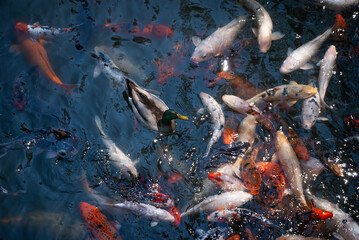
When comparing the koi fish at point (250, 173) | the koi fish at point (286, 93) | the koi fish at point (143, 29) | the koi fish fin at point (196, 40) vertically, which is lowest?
the koi fish at point (250, 173)

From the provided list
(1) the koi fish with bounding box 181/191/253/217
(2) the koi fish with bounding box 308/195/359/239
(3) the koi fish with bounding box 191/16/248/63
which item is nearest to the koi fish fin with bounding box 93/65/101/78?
(3) the koi fish with bounding box 191/16/248/63

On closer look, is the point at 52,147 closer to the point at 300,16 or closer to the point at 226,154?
the point at 226,154

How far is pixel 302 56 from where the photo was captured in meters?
5.94

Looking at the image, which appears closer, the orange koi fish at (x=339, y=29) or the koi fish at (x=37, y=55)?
the koi fish at (x=37, y=55)

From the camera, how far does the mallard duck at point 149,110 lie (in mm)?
5172

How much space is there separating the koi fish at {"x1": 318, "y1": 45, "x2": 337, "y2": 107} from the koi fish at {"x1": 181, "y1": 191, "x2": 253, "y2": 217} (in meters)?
2.48

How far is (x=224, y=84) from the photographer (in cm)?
596

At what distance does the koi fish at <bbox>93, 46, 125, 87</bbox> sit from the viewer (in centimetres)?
585

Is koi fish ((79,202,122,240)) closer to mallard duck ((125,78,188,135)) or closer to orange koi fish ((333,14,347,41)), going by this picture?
mallard duck ((125,78,188,135))

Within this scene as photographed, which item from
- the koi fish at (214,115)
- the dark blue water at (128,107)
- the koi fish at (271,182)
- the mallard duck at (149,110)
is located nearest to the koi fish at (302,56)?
the dark blue water at (128,107)

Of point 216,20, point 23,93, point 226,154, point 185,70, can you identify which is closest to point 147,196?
point 226,154

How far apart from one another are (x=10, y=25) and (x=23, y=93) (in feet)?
5.81

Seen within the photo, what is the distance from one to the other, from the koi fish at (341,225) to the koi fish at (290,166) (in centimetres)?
41

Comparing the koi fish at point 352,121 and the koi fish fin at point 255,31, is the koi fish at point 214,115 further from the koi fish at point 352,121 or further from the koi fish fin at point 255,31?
the koi fish at point 352,121
